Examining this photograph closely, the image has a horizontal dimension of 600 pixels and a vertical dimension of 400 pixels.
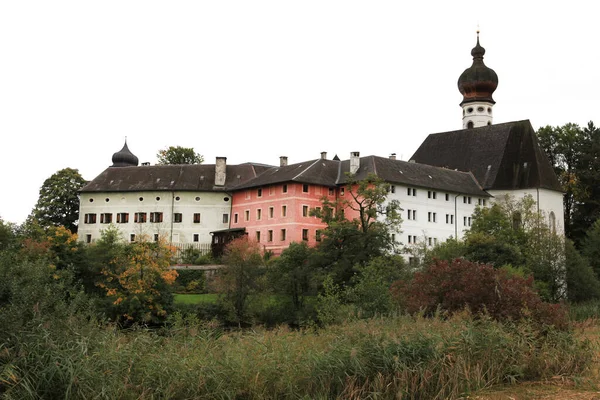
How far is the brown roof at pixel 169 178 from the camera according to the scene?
61375 millimetres

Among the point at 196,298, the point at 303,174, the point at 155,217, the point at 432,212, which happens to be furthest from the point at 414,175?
the point at 196,298

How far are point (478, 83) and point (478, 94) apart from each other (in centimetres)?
132

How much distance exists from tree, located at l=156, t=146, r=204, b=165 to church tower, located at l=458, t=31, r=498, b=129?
100.0ft

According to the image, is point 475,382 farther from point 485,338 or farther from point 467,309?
point 467,309

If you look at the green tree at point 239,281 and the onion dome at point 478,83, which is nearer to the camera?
the green tree at point 239,281

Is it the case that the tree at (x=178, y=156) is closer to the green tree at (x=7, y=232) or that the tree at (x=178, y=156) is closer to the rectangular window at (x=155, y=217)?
the rectangular window at (x=155, y=217)

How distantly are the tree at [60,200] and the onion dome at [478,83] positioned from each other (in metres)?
43.2

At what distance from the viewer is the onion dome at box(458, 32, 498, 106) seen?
79.2 m

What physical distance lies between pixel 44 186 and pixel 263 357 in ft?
198

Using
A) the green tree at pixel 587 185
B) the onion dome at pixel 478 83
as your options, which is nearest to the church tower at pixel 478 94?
the onion dome at pixel 478 83

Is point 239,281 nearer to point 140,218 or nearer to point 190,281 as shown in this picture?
point 190,281

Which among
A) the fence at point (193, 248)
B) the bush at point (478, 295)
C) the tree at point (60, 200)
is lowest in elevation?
the bush at point (478, 295)

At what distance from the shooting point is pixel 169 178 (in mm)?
62344

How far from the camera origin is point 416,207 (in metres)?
58.1
